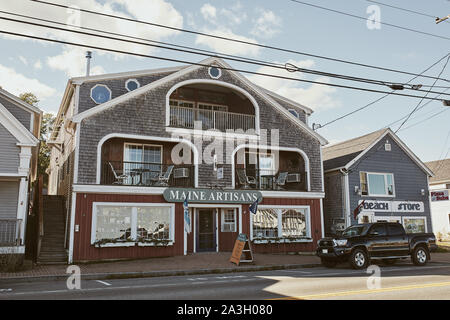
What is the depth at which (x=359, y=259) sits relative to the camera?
1538 centimetres

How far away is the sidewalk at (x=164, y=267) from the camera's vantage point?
535 inches

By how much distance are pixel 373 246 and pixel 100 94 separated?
13956mm

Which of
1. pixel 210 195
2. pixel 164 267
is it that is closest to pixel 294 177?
pixel 210 195

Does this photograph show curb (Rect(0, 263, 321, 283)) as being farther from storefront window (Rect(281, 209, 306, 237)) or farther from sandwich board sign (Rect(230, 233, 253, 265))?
storefront window (Rect(281, 209, 306, 237))

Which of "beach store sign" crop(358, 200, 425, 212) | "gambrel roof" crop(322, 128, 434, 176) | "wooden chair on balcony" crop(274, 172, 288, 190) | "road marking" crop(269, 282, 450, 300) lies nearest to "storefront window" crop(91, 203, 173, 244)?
"wooden chair on balcony" crop(274, 172, 288, 190)

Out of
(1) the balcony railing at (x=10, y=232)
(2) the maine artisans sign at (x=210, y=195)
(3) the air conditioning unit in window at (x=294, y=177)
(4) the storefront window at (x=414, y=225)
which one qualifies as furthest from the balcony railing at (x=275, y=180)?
(1) the balcony railing at (x=10, y=232)

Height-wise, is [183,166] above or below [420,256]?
above

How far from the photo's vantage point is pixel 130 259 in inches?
703

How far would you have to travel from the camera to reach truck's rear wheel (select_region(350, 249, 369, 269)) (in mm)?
15172

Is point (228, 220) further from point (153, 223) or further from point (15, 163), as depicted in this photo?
point (15, 163)

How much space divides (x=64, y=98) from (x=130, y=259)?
10148 millimetres

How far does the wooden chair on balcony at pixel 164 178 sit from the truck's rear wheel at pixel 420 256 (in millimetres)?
10999

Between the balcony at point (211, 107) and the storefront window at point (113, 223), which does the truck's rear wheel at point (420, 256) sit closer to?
the balcony at point (211, 107)

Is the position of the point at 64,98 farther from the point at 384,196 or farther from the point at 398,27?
the point at 384,196
